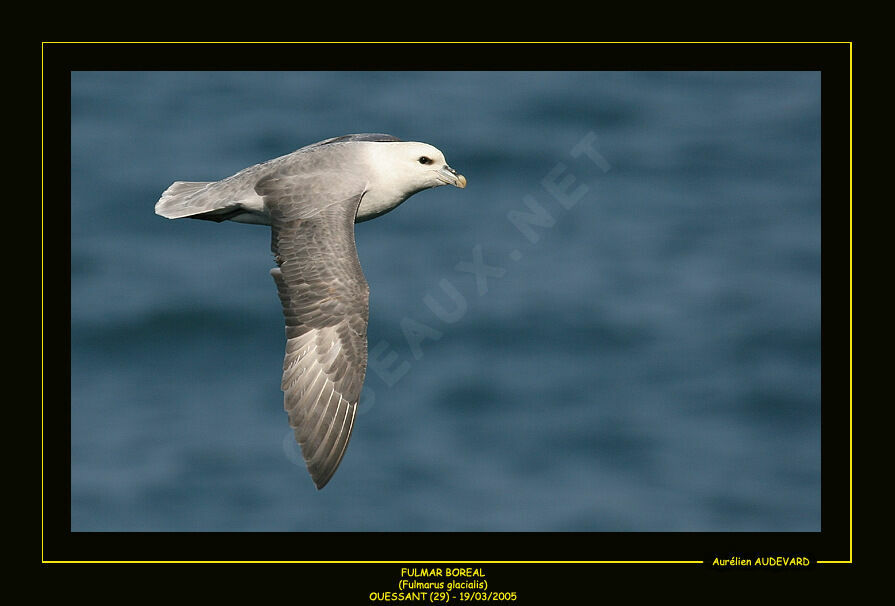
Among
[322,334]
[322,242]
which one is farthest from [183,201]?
[322,334]

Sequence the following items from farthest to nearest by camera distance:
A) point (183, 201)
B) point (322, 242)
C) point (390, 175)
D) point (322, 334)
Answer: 1. point (183, 201)
2. point (390, 175)
3. point (322, 242)
4. point (322, 334)

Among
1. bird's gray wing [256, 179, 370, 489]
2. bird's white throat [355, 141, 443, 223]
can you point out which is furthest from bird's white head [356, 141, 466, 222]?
bird's gray wing [256, 179, 370, 489]

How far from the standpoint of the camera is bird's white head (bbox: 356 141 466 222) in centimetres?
977

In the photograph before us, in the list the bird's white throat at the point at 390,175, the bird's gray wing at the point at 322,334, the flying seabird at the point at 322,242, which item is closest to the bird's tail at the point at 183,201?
the flying seabird at the point at 322,242

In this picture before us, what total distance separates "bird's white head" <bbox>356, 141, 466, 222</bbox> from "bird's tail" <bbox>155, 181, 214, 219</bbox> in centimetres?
123

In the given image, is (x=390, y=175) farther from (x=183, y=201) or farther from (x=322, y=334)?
(x=183, y=201)

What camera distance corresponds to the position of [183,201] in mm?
10086

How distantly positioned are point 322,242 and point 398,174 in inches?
41.7

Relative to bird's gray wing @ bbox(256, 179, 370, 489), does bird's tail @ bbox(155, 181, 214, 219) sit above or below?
above

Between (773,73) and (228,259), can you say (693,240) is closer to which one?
(773,73)

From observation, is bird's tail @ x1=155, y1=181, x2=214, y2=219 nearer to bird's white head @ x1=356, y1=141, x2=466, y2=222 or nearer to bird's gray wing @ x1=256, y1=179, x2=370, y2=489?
bird's gray wing @ x1=256, y1=179, x2=370, y2=489

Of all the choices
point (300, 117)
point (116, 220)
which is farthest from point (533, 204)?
point (116, 220)

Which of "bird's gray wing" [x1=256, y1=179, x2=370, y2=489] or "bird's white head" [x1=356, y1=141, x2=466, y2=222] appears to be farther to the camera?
"bird's white head" [x1=356, y1=141, x2=466, y2=222]

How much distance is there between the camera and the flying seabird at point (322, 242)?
28.9 feet
